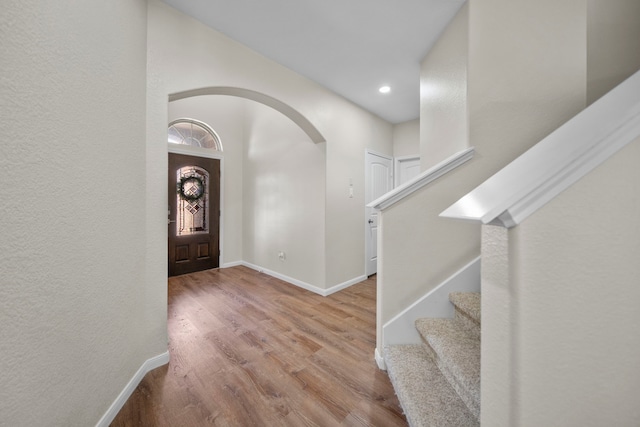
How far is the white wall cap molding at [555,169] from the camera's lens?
1.88ft

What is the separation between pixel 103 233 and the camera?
1.21m

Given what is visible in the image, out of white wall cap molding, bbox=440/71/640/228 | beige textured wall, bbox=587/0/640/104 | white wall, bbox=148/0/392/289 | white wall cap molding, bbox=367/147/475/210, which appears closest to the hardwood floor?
white wall, bbox=148/0/392/289

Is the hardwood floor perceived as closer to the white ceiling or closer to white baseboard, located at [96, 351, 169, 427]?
white baseboard, located at [96, 351, 169, 427]

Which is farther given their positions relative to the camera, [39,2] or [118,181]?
[118,181]

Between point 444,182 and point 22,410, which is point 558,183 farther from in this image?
point 22,410

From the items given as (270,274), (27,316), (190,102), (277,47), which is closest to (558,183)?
(27,316)

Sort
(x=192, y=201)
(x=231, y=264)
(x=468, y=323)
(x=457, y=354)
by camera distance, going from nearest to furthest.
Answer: (x=457, y=354) < (x=468, y=323) < (x=192, y=201) < (x=231, y=264)

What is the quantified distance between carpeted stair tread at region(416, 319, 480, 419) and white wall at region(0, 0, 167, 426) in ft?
5.52

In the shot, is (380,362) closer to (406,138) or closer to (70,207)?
(70,207)

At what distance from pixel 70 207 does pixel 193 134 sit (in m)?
3.47

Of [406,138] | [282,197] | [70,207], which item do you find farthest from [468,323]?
[406,138]

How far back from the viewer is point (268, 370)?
5.37 feet

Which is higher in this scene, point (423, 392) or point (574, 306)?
point (574, 306)

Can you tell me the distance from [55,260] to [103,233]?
0.97 ft
